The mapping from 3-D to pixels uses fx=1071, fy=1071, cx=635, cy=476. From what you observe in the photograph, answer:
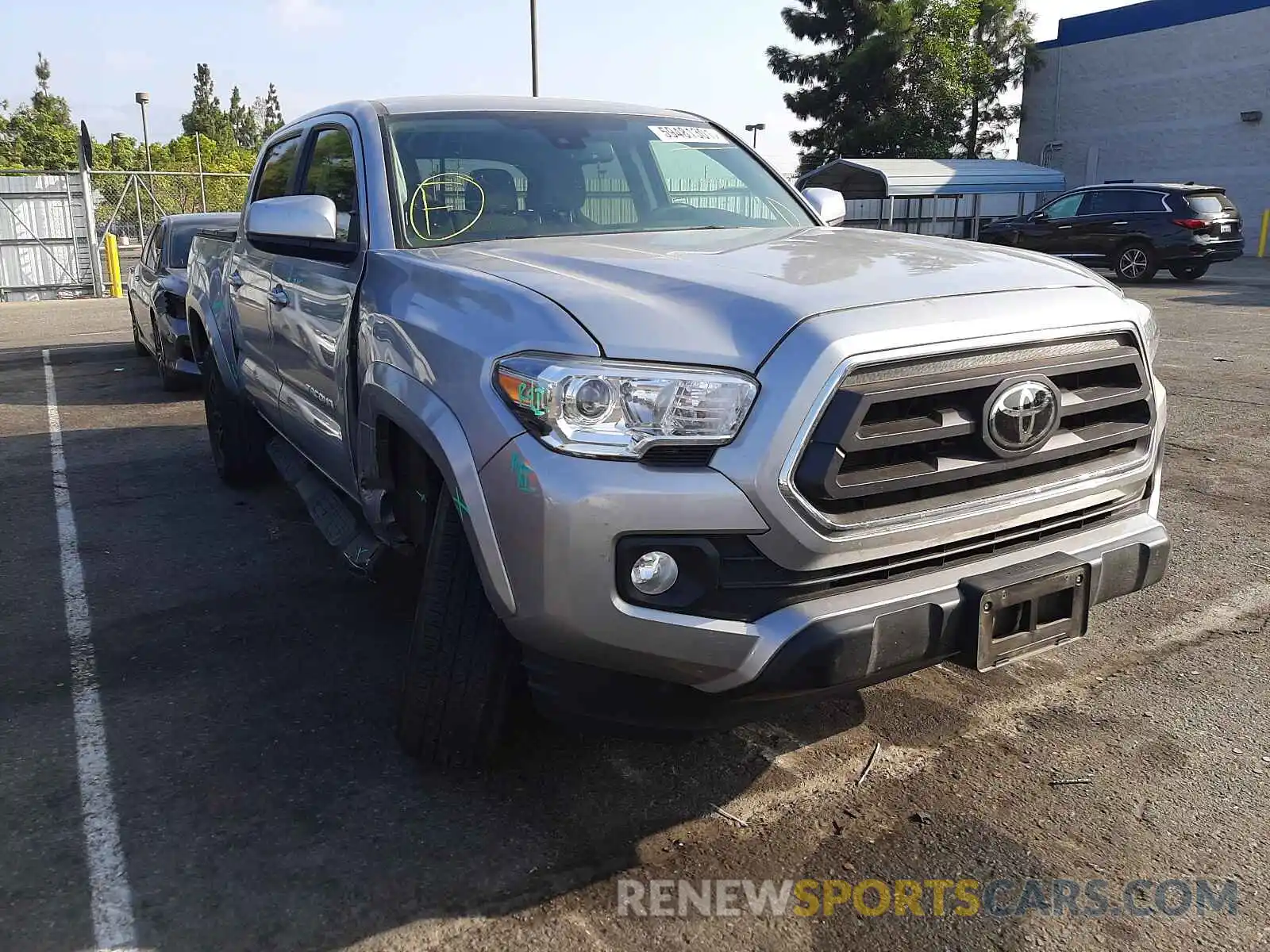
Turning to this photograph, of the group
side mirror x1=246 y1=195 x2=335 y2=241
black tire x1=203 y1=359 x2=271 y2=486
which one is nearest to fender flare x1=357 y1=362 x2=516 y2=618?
side mirror x1=246 y1=195 x2=335 y2=241

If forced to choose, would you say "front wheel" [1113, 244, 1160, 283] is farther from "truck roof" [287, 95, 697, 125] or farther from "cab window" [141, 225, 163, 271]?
"truck roof" [287, 95, 697, 125]

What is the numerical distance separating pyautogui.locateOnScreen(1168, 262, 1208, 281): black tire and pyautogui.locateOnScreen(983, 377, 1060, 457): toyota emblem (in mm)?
17305

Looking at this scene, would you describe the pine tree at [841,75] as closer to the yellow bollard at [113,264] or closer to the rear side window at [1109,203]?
the rear side window at [1109,203]

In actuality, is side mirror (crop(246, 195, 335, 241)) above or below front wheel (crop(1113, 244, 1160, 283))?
above

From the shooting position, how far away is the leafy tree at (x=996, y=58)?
125 ft

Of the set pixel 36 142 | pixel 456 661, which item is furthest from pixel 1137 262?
pixel 36 142

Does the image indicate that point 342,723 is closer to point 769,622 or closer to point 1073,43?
point 769,622

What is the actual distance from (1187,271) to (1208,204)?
1.20 meters

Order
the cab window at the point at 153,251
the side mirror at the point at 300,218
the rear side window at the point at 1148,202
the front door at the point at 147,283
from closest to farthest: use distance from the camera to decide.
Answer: the side mirror at the point at 300,218, the front door at the point at 147,283, the cab window at the point at 153,251, the rear side window at the point at 1148,202

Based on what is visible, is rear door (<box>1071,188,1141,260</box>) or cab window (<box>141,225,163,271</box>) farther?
rear door (<box>1071,188,1141,260</box>)

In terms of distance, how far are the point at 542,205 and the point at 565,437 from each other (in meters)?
1.56

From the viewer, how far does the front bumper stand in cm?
218

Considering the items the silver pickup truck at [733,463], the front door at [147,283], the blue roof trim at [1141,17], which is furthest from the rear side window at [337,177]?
the blue roof trim at [1141,17]

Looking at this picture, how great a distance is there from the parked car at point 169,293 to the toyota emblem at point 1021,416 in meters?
7.41
